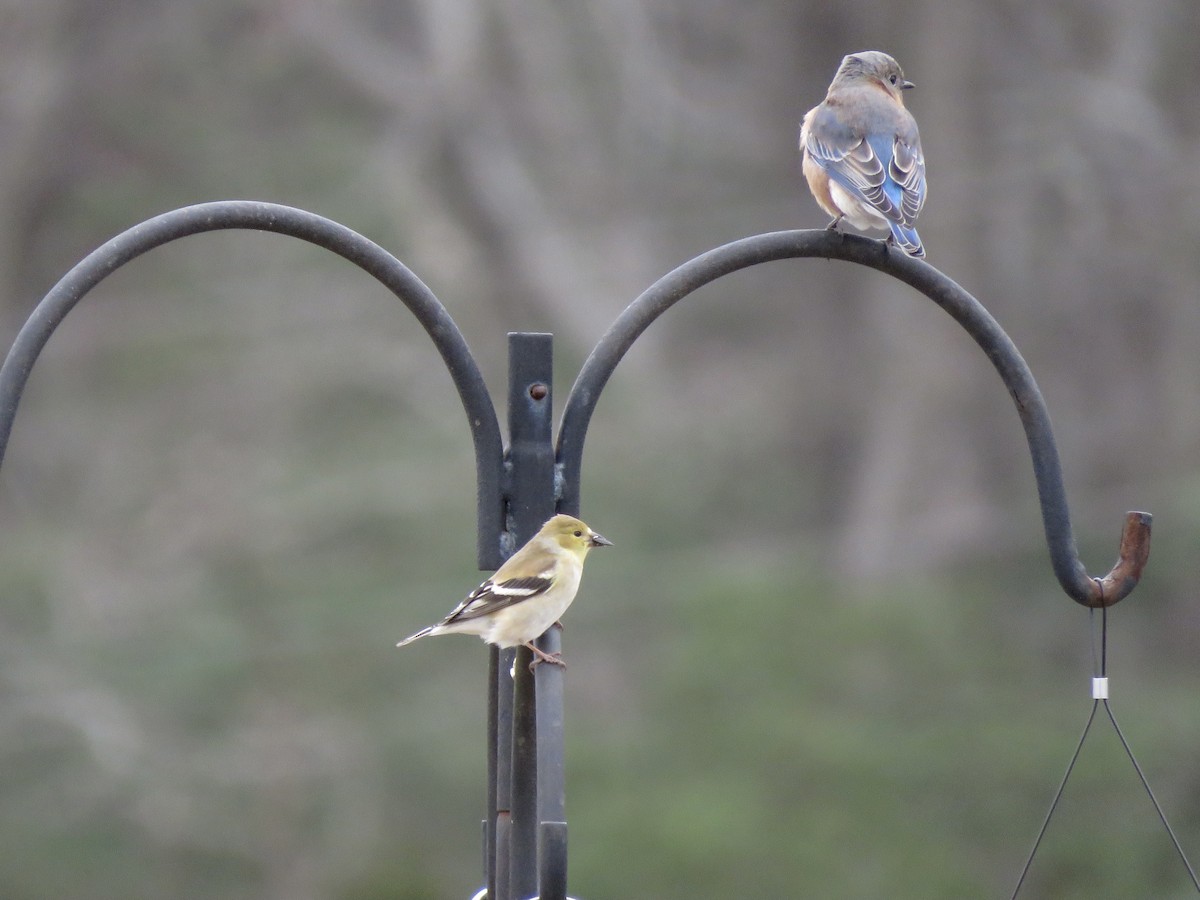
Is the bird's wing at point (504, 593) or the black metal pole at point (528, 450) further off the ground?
the black metal pole at point (528, 450)

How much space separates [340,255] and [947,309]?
1.26m

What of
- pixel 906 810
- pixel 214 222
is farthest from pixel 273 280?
pixel 214 222

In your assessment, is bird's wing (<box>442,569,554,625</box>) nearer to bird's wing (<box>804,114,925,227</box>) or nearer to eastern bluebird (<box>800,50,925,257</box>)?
eastern bluebird (<box>800,50,925,257</box>)

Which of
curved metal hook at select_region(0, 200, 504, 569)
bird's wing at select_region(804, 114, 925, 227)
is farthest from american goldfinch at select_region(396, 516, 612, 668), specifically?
bird's wing at select_region(804, 114, 925, 227)

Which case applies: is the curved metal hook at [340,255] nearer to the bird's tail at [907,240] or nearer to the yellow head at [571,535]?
the yellow head at [571,535]

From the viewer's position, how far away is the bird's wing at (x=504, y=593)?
337 centimetres

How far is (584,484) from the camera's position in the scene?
1188 centimetres

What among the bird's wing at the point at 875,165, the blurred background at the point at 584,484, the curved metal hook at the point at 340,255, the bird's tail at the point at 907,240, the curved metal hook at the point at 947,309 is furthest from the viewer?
the blurred background at the point at 584,484

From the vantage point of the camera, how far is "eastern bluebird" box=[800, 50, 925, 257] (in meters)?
4.16

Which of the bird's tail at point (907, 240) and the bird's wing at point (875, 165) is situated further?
the bird's wing at point (875, 165)

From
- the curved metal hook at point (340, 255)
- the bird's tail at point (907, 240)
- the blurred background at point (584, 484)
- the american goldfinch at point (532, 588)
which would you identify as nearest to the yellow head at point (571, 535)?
the american goldfinch at point (532, 588)

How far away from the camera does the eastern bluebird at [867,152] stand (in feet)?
13.7

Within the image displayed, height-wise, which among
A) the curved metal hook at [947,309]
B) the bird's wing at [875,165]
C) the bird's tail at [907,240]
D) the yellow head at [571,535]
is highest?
the bird's wing at [875,165]

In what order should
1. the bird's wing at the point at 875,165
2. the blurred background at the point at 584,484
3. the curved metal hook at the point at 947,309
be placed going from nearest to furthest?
the curved metal hook at the point at 947,309 < the bird's wing at the point at 875,165 < the blurred background at the point at 584,484
